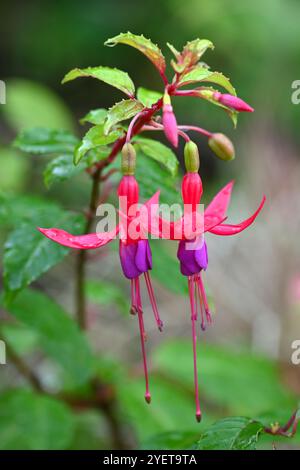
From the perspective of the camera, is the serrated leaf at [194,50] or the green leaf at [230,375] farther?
the green leaf at [230,375]

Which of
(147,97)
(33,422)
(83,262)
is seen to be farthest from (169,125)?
(33,422)

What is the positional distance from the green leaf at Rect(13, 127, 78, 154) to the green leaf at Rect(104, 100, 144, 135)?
0.78 feet

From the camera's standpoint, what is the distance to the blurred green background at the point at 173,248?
1.13m

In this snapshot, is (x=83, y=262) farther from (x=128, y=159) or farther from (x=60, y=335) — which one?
(x=128, y=159)

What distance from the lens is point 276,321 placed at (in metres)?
1.90

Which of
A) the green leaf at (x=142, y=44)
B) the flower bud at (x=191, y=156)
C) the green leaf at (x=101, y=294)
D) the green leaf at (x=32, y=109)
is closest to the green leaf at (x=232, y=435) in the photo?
the flower bud at (x=191, y=156)

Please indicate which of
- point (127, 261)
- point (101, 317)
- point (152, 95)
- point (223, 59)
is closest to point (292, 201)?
point (101, 317)

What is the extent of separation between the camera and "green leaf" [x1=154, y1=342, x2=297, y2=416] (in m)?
1.24

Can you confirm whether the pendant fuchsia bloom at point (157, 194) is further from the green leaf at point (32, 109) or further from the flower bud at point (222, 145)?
the green leaf at point (32, 109)

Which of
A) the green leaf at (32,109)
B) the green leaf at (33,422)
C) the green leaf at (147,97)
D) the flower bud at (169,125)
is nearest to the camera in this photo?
the flower bud at (169,125)

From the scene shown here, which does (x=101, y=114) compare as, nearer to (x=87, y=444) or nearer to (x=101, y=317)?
(x=87, y=444)

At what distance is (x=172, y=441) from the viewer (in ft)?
2.54

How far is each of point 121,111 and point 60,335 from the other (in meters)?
0.46

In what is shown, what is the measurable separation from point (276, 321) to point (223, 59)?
1.25 metres
